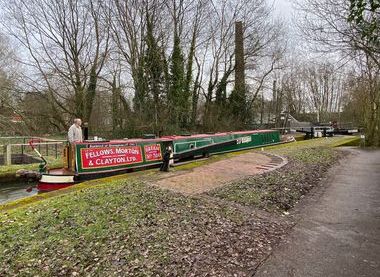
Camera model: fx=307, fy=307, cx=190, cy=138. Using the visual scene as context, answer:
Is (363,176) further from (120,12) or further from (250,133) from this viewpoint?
(120,12)

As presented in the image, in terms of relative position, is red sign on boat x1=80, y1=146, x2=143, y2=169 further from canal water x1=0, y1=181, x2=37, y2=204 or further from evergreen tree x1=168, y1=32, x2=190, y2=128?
evergreen tree x1=168, y1=32, x2=190, y2=128

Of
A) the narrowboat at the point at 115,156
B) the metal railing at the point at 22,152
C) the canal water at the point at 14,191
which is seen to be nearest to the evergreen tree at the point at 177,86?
the metal railing at the point at 22,152

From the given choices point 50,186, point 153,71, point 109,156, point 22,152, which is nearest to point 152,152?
point 109,156

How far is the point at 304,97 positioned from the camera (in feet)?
159

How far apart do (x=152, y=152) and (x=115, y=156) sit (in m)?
1.64

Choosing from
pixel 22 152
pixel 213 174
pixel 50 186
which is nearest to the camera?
pixel 213 174

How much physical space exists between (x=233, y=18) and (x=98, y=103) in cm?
1397

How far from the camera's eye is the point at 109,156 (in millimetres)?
10219

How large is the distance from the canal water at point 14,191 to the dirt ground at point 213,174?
4.84 meters

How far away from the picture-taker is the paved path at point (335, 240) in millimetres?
3574

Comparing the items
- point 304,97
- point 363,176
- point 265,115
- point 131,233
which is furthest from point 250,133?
point 304,97

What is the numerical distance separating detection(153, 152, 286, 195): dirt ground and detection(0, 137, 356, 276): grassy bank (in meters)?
0.70

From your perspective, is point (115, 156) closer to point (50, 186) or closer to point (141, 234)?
point (50, 186)

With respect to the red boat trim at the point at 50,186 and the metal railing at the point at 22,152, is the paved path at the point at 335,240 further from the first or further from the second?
the metal railing at the point at 22,152
